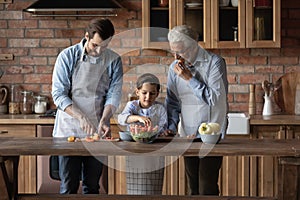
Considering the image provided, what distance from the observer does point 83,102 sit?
405 centimetres

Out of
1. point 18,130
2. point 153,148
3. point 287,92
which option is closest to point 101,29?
point 153,148

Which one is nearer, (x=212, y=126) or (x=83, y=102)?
(x=212, y=126)

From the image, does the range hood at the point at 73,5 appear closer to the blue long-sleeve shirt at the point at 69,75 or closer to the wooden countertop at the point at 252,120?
the wooden countertop at the point at 252,120

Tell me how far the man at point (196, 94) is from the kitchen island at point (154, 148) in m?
0.33

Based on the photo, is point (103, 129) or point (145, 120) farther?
point (103, 129)

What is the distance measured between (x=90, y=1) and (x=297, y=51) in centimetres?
178

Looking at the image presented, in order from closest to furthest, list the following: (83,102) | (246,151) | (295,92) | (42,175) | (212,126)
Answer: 1. (246,151)
2. (212,126)
3. (83,102)
4. (42,175)
5. (295,92)

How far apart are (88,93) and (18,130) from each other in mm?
1213

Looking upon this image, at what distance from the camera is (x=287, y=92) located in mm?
5430

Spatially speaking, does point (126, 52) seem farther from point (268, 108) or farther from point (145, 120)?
point (145, 120)

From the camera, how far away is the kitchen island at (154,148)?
3.25 meters

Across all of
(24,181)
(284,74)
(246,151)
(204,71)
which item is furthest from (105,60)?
(284,74)

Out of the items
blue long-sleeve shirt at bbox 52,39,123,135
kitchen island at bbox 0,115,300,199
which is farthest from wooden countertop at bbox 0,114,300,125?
blue long-sleeve shirt at bbox 52,39,123,135

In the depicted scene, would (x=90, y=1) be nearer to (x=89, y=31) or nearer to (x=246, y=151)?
(x=89, y=31)
